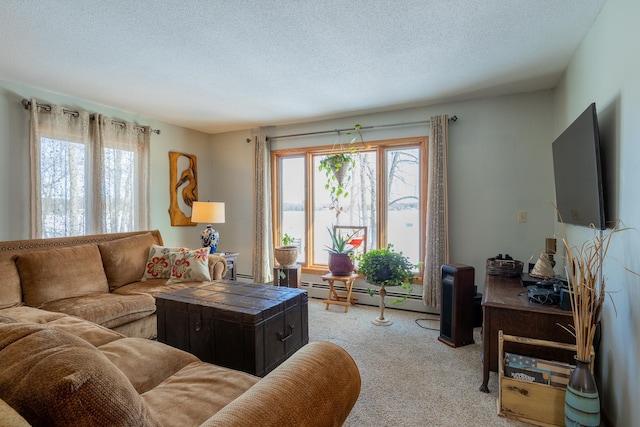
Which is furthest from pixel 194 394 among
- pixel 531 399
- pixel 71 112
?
pixel 71 112

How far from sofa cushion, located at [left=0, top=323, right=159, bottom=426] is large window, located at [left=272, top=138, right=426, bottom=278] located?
3474 mm

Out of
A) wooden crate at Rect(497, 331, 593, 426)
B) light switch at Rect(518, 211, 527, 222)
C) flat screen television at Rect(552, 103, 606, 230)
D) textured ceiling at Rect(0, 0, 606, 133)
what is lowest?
wooden crate at Rect(497, 331, 593, 426)

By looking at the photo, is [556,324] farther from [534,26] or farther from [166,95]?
[166,95]

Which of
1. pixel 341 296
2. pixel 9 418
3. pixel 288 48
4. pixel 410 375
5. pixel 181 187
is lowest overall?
pixel 410 375

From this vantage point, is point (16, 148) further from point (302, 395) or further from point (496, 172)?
point (496, 172)

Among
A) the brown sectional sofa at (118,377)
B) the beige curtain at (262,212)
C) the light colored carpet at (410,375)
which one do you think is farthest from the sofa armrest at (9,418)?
the beige curtain at (262,212)

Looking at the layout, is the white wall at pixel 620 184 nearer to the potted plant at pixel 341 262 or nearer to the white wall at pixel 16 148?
the potted plant at pixel 341 262

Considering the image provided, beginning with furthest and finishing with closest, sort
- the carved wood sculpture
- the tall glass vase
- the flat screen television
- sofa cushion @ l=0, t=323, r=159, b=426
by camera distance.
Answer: the carved wood sculpture < the flat screen television < the tall glass vase < sofa cushion @ l=0, t=323, r=159, b=426

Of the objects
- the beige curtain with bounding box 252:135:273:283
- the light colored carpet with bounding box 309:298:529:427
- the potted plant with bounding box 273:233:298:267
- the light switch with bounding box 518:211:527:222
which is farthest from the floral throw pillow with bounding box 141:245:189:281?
the light switch with bounding box 518:211:527:222

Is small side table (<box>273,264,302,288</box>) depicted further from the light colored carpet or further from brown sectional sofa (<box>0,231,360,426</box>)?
brown sectional sofa (<box>0,231,360,426</box>)

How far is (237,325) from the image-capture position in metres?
2.03

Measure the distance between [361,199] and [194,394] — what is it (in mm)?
3195

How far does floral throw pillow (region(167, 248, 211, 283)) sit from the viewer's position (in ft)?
10.5

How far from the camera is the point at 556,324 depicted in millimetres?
1931
